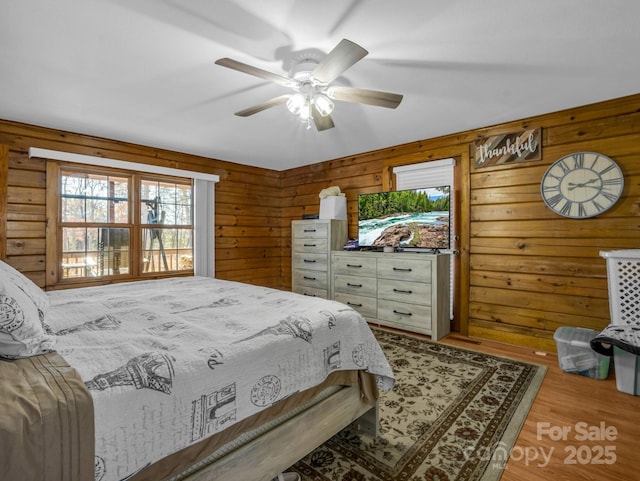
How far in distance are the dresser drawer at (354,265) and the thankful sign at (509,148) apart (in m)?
1.58

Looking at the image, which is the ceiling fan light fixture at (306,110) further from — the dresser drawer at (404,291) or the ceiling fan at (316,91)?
the dresser drawer at (404,291)

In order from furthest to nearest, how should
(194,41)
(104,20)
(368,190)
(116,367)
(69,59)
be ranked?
1. (368,190)
2. (69,59)
3. (194,41)
4. (104,20)
5. (116,367)

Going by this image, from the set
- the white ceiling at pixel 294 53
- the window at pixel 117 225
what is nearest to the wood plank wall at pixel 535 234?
the white ceiling at pixel 294 53

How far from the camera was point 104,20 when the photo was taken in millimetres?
1685

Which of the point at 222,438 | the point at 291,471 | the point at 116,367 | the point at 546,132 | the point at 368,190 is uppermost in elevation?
the point at 546,132

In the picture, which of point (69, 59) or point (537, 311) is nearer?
point (69, 59)

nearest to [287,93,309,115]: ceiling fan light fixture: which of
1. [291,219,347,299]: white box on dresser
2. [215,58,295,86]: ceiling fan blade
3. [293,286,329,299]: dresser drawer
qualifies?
[215,58,295,86]: ceiling fan blade

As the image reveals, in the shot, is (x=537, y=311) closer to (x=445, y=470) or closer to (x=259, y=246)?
(x=445, y=470)

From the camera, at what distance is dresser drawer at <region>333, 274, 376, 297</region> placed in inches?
149

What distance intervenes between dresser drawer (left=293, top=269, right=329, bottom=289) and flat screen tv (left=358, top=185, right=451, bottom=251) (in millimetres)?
676

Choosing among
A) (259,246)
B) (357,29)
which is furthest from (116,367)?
(259,246)

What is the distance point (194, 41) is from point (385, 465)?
2.51 meters

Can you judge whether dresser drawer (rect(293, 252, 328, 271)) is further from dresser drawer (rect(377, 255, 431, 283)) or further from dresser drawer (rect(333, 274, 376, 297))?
dresser drawer (rect(377, 255, 431, 283))

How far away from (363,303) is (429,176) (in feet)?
5.58
